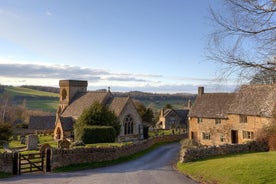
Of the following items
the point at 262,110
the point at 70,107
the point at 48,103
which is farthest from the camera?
the point at 48,103

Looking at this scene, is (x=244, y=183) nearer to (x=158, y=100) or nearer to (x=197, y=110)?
(x=197, y=110)

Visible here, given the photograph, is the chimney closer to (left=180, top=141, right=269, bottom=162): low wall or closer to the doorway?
the doorway

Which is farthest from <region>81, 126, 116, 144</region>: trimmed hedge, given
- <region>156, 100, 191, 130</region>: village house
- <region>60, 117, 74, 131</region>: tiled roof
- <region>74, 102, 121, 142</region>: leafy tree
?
<region>156, 100, 191, 130</region>: village house

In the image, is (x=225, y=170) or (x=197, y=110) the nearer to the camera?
(x=225, y=170)

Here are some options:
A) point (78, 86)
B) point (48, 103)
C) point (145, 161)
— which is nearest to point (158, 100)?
point (48, 103)

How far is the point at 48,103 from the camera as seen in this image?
149 meters

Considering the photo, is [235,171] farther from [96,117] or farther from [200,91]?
[200,91]

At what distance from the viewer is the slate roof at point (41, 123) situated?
69.3 m

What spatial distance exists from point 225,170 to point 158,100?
571ft

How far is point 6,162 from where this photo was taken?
25297 mm

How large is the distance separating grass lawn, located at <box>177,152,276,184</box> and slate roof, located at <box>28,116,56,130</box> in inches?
1953

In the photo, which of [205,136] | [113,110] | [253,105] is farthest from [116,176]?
[205,136]

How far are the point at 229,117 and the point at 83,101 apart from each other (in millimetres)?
29412

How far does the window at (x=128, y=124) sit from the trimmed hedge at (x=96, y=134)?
12981 millimetres
